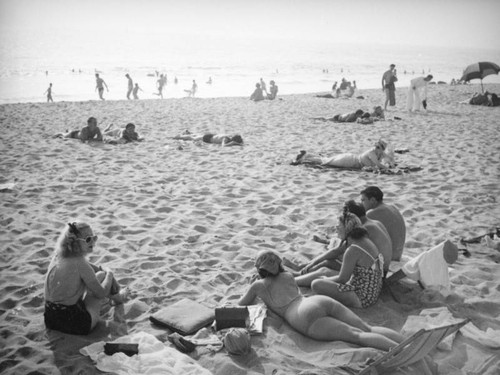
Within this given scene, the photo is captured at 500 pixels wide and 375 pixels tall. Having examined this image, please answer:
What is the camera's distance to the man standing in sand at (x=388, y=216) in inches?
176

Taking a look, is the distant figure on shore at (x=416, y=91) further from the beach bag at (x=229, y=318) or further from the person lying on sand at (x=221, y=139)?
the beach bag at (x=229, y=318)

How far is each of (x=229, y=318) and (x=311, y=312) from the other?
2.30 feet

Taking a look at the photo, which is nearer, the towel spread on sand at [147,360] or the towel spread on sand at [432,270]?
the towel spread on sand at [147,360]

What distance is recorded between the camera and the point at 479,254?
4.74 meters

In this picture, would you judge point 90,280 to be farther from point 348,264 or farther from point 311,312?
point 348,264

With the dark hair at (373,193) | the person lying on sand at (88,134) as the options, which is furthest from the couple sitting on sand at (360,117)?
the dark hair at (373,193)

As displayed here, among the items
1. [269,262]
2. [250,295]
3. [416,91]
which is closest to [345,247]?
[269,262]

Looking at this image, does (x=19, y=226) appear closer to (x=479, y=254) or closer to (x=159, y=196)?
(x=159, y=196)

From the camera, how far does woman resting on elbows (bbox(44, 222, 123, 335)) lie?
3.27m

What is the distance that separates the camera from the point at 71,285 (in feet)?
10.7

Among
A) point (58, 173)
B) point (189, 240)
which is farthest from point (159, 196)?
point (58, 173)

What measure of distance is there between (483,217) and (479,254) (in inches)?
49.8

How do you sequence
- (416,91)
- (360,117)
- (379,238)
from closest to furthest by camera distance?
(379,238) → (360,117) → (416,91)

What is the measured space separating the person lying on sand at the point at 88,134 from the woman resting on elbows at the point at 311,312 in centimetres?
838
